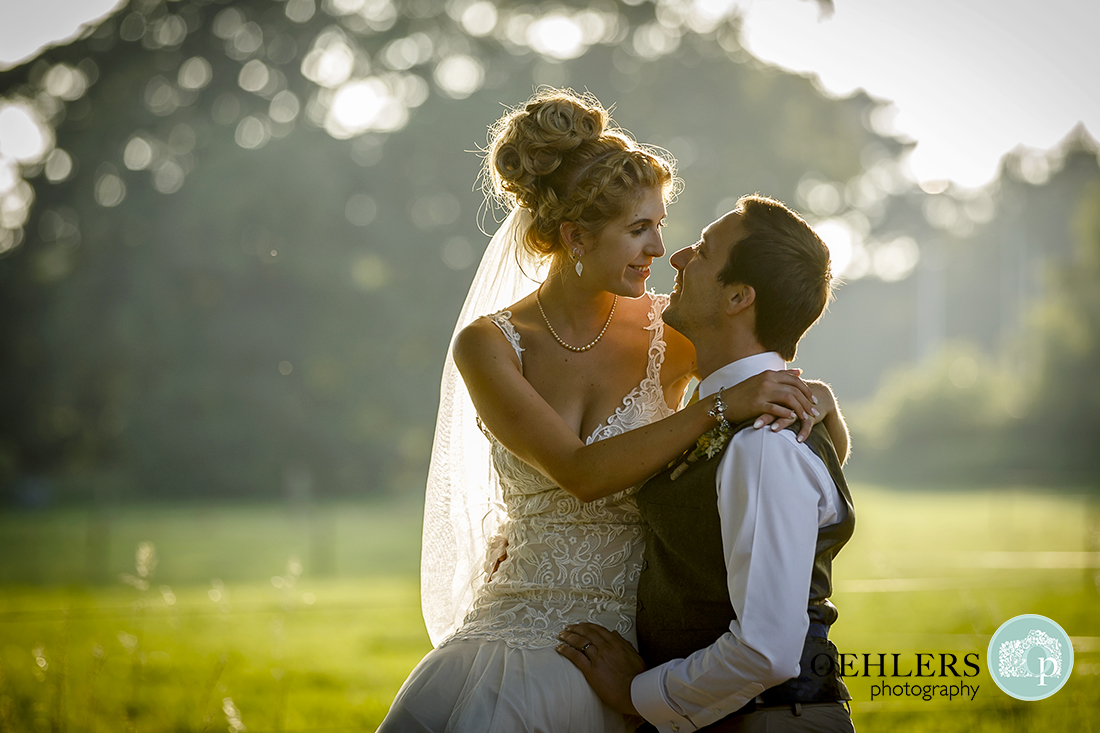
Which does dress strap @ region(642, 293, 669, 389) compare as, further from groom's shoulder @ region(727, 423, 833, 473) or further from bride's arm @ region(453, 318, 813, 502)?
groom's shoulder @ region(727, 423, 833, 473)

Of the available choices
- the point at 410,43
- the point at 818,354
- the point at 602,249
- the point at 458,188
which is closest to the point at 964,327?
the point at 818,354

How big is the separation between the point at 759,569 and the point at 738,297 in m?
0.60

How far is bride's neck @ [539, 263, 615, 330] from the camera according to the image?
2330 millimetres

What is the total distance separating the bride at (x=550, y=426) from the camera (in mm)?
1831

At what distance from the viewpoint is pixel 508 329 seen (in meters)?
2.27

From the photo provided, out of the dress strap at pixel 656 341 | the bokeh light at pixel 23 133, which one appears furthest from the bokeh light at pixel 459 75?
the dress strap at pixel 656 341

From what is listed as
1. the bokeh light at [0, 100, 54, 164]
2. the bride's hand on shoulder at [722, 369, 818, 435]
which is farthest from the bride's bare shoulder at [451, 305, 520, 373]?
the bokeh light at [0, 100, 54, 164]

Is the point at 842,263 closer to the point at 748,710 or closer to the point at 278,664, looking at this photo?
the point at 278,664

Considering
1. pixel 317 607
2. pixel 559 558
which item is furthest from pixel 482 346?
pixel 317 607

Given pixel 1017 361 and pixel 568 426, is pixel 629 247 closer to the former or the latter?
pixel 568 426

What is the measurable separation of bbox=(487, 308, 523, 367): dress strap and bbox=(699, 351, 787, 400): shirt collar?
0.61 meters

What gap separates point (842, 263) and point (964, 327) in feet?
5.43

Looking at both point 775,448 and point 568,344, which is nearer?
point 775,448

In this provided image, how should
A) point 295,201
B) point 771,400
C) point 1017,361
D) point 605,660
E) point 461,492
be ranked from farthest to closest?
1. point 295,201
2. point 1017,361
3. point 461,492
4. point 605,660
5. point 771,400
